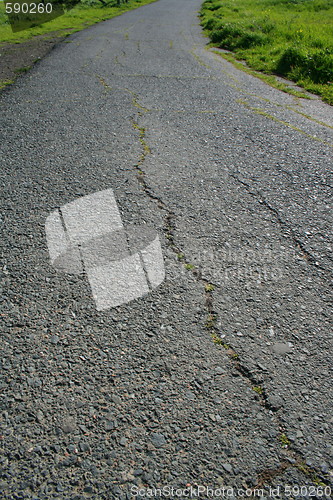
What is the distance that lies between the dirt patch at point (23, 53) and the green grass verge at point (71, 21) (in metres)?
0.53

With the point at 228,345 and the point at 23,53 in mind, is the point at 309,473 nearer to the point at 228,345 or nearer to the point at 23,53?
the point at 228,345

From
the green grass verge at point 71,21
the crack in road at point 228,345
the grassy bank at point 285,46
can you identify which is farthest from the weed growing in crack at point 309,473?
the green grass verge at point 71,21

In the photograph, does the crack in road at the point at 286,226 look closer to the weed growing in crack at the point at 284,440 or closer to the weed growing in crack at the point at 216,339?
the weed growing in crack at the point at 216,339

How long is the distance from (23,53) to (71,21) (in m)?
7.32

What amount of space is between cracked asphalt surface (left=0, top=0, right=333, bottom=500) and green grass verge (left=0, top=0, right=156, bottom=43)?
9.04 m

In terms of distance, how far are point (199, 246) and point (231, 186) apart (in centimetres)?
97

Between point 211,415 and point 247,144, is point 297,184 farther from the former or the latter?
point 211,415

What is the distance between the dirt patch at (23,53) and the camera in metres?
7.04

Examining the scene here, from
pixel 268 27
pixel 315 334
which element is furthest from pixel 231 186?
pixel 268 27

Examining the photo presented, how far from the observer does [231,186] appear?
3340 millimetres

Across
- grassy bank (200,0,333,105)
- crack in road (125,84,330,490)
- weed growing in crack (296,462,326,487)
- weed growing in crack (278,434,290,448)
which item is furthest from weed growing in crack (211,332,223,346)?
grassy bank (200,0,333,105)

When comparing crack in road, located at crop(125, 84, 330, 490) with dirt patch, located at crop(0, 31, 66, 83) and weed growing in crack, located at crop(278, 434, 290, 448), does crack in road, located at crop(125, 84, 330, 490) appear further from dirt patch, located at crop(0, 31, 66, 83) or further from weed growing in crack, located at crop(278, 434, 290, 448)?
dirt patch, located at crop(0, 31, 66, 83)

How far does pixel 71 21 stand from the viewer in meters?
14.7

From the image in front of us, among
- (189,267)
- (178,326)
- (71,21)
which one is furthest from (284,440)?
(71,21)
